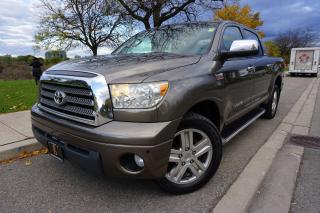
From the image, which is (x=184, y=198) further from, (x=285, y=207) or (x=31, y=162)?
(x=31, y=162)

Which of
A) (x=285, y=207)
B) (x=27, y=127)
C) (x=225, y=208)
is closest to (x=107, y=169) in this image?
(x=225, y=208)

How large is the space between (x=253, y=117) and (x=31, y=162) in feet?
11.6

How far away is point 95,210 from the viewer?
2381mm

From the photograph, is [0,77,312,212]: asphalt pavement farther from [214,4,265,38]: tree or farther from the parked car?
[214,4,265,38]: tree

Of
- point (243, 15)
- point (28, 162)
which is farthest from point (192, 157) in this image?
point (243, 15)

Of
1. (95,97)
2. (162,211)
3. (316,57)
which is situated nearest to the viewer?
(95,97)

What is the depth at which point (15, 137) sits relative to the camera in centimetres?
397

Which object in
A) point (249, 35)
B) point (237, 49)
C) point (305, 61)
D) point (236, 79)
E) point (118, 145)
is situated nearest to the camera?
point (118, 145)

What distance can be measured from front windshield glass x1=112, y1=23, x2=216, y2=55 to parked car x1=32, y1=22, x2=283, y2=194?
0.05ft

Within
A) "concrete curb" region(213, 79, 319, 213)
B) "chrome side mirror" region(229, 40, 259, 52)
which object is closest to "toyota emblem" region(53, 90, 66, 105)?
"concrete curb" region(213, 79, 319, 213)

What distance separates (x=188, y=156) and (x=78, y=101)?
3.86 feet

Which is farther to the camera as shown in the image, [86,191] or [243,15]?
[243,15]

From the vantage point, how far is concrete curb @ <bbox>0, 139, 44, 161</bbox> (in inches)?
138

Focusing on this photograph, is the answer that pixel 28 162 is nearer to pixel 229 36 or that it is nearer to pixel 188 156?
pixel 188 156
